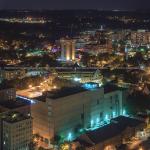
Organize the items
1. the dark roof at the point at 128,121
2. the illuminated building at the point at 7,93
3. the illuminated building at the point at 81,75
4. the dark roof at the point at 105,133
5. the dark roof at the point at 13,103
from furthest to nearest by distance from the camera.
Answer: the illuminated building at the point at 81,75 < the illuminated building at the point at 7,93 < the dark roof at the point at 128,121 < the dark roof at the point at 13,103 < the dark roof at the point at 105,133

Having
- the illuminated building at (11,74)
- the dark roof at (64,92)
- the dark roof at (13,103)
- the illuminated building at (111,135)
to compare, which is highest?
the dark roof at (64,92)

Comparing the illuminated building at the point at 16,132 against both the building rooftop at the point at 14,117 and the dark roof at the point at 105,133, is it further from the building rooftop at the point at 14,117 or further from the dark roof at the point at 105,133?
the dark roof at the point at 105,133

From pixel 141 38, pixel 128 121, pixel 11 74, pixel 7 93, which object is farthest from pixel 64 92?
pixel 141 38

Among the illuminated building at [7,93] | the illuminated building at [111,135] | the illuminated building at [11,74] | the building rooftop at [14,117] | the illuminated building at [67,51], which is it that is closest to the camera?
the building rooftop at [14,117]

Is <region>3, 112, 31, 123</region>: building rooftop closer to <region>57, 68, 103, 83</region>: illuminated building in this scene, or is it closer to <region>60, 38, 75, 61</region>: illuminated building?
<region>57, 68, 103, 83</region>: illuminated building

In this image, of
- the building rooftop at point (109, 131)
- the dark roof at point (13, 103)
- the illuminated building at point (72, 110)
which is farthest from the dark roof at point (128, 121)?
the dark roof at point (13, 103)

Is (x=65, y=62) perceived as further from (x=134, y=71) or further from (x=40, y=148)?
(x=40, y=148)
